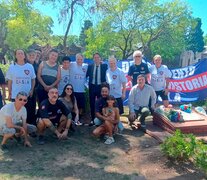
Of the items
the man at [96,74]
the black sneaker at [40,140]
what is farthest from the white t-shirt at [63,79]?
the black sneaker at [40,140]

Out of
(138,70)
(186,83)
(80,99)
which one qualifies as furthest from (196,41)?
(80,99)

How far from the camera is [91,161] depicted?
4.83 metres

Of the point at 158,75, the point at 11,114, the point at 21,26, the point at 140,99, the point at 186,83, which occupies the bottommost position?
the point at 11,114

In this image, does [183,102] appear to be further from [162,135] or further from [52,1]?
[52,1]

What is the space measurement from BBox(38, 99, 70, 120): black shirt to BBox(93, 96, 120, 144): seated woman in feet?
2.50

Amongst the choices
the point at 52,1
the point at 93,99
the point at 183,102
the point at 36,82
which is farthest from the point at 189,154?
the point at 52,1

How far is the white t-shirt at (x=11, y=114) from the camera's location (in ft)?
16.8

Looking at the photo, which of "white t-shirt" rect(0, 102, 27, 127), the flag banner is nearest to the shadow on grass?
"white t-shirt" rect(0, 102, 27, 127)

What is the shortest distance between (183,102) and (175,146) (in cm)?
639

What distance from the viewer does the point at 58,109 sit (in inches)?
227

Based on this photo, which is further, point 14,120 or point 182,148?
point 14,120

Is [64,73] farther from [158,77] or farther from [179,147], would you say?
[179,147]

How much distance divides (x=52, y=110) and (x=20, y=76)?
0.92 m

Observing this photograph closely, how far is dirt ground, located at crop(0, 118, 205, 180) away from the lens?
13.9 feet
